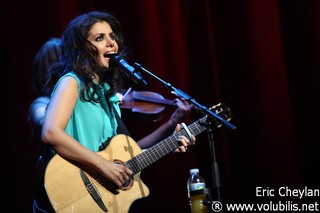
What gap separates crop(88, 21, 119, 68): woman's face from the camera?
2316 mm

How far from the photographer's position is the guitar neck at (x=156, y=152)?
2279 mm

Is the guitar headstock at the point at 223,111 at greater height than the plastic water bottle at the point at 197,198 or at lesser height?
greater

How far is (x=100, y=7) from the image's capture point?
3.28 meters

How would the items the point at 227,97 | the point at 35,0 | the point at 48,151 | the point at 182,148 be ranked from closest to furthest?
the point at 48,151, the point at 182,148, the point at 35,0, the point at 227,97

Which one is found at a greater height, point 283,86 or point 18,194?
point 283,86

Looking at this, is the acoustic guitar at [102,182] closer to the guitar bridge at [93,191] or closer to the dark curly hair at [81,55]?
the guitar bridge at [93,191]

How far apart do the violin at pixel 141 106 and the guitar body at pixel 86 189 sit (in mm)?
473

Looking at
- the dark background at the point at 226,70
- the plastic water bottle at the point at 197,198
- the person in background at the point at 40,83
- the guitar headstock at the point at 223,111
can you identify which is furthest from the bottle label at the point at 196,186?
the person in background at the point at 40,83

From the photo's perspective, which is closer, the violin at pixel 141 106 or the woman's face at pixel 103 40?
the woman's face at pixel 103 40

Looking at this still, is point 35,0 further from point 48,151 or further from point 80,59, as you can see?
point 48,151

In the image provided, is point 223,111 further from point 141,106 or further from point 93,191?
point 93,191

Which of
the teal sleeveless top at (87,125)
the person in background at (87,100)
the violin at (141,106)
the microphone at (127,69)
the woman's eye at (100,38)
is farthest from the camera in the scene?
the violin at (141,106)

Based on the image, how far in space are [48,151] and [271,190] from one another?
68.5 inches

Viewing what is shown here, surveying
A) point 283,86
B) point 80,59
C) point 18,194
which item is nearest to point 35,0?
point 80,59
